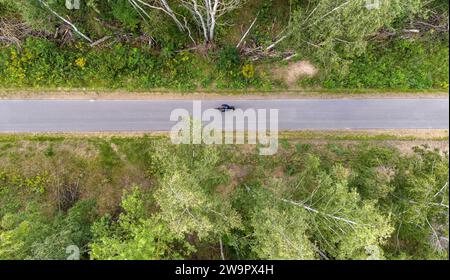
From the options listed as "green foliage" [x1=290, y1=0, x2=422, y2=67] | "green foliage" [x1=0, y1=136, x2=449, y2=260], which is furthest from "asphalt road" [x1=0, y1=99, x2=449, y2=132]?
"green foliage" [x1=290, y1=0, x2=422, y2=67]

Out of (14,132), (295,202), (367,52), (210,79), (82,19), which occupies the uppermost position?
(82,19)

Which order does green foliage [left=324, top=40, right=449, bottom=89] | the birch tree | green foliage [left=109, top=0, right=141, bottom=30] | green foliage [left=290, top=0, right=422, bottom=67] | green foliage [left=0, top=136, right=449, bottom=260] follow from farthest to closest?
green foliage [left=324, top=40, right=449, bottom=89] → green foliage [left=109, top=0, right=141, bottom=30] → the birch tree → green foliage [left=290, top=0, right=422, bottom=67] → green foliage [left=0, top=136, right=449, bottom=260]

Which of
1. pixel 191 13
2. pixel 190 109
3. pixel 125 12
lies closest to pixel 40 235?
pixel 190 109

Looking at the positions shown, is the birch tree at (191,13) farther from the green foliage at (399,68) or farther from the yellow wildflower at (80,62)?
the green foliage at (399,68)

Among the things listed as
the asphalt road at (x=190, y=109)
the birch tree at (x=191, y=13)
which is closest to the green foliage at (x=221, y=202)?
the asphalt road at (x=190, y=109)

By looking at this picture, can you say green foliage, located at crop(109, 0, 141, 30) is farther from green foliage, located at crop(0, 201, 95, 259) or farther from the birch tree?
green foliage, located at crop(0, 201, 95, 259)

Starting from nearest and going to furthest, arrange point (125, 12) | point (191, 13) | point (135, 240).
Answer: point (135, 240) < point (125, 12) < point (191, 13)

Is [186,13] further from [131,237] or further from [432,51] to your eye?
[432,51]

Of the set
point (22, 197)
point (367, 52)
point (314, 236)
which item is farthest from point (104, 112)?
point (367, 52)

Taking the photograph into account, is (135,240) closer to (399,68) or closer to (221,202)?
(221,202)
